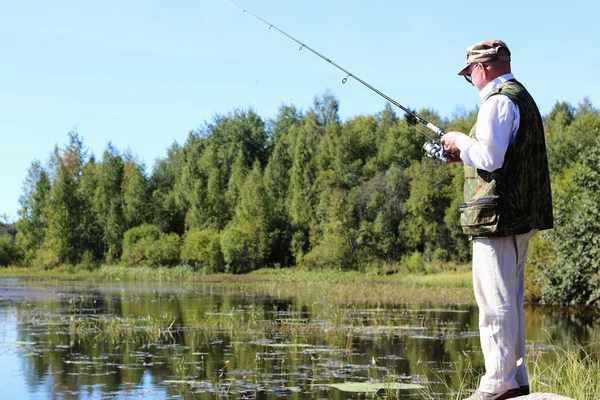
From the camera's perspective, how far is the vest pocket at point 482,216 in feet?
14.1

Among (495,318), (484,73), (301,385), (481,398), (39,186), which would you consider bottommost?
(301,385)

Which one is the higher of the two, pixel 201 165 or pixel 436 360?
pixel 201 165

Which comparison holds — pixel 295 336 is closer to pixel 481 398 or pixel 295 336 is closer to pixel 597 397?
pixel 597 397

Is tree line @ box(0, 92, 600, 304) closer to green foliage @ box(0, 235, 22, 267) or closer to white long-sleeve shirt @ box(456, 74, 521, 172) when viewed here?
green foliage @ box(0, 235, 22, 267)

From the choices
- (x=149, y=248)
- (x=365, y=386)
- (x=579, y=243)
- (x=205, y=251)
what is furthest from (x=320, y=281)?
(x=365, y=386)

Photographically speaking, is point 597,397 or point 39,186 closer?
point 597,397

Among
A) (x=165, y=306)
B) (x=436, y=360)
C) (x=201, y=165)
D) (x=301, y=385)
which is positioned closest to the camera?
(x=301, y=385)

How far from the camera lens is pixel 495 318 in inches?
171

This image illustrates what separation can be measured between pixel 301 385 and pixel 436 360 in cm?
331

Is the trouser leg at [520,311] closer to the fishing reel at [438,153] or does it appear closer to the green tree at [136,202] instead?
the fishing reel at [438,153]

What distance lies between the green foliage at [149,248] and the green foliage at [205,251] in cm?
105

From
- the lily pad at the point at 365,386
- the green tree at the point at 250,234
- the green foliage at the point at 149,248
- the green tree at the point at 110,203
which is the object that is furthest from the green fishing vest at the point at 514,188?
the green tree at the point at 110,203

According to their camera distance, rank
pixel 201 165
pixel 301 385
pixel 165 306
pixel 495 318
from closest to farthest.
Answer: pixel 495 318 < pixel 301 385 < pixel 165 306 < pixel 201 165

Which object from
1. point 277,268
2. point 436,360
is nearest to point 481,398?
point 436,360
